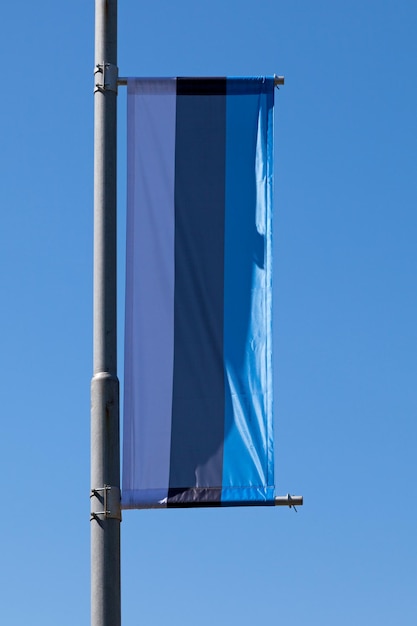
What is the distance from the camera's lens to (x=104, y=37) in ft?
31.9

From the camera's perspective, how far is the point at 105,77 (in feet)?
31.5

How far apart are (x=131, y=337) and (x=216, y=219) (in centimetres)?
128

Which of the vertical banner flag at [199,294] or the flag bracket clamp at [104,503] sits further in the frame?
the vertical banner flag at [199,294]

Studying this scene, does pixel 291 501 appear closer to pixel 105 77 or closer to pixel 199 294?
pixel 199 294

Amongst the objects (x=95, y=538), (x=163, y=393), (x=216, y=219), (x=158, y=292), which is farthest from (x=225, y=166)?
(x=95, y=538)

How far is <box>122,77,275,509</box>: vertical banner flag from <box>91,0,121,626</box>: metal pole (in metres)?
0.54

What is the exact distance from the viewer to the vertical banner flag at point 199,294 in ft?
31.8

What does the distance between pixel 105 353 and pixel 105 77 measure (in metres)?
2.19

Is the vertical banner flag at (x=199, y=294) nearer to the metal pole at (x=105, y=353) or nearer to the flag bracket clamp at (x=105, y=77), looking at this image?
the metal pole at (x=105, y=353)

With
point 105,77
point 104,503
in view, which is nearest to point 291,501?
point 104,503

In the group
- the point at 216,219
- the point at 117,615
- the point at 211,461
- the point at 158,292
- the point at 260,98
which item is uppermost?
the point at 260,98

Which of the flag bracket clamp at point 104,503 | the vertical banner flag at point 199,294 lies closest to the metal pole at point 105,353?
the flag bracket clamp at point 104,503

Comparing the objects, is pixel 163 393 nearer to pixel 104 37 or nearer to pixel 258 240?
pixel 258 240

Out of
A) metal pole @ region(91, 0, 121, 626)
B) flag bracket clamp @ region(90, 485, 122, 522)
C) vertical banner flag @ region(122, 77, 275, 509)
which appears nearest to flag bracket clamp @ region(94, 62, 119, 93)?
metal pole @ region(91, 0, 121, 626)
